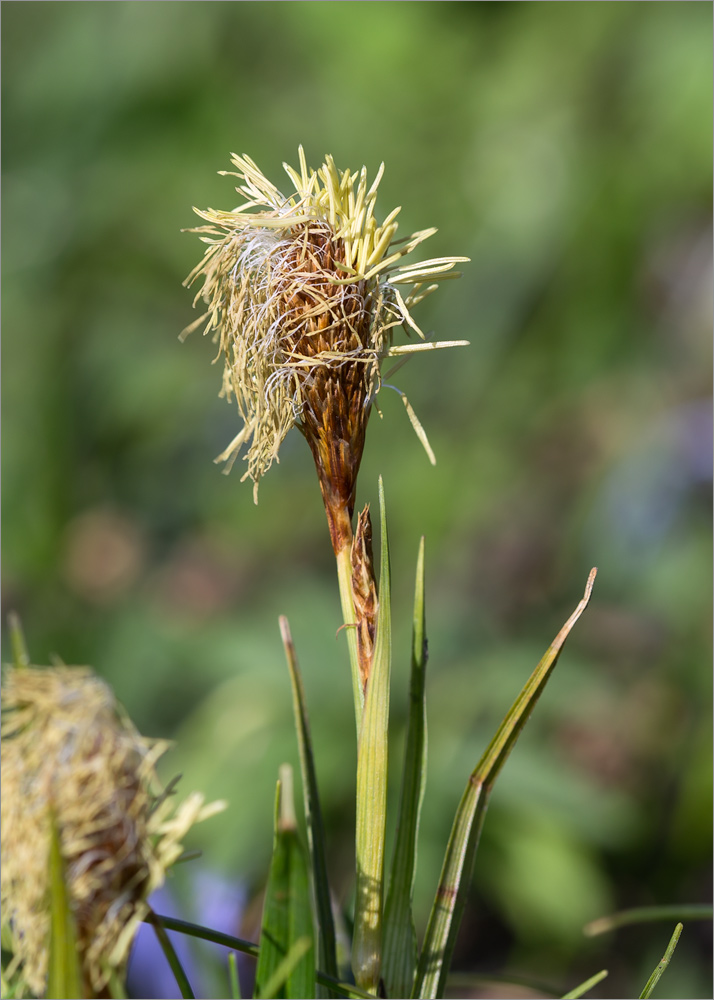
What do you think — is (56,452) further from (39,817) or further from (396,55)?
(39,817)

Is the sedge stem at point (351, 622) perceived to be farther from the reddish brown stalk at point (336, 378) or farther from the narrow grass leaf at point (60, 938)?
the narrow grass leaf at point (60, 938)

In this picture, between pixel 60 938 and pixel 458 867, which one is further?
pixel 458 867

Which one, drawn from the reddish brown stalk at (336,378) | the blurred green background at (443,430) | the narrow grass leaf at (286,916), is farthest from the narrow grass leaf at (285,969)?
the blurred green background at (443,430)

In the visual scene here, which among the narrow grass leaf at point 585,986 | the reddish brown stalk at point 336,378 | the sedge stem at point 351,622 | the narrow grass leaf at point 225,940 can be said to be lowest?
the narrow grass leaf at point 585,986

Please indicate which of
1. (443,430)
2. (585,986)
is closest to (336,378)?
(585,986)

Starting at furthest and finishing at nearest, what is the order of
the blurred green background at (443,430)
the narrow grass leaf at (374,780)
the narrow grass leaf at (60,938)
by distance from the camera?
the blurred green background at (443,430) < the narrow grass leaf at (374,780) < the narrow grass leaf at (60,938)

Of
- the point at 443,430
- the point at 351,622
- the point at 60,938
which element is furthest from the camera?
the point at 443,430

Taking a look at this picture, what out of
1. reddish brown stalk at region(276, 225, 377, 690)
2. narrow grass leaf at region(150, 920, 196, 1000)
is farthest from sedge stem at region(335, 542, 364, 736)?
narrow grass leaf at region(150, 920, 196, 1000)

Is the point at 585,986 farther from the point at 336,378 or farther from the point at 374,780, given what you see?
the point at 336,378
